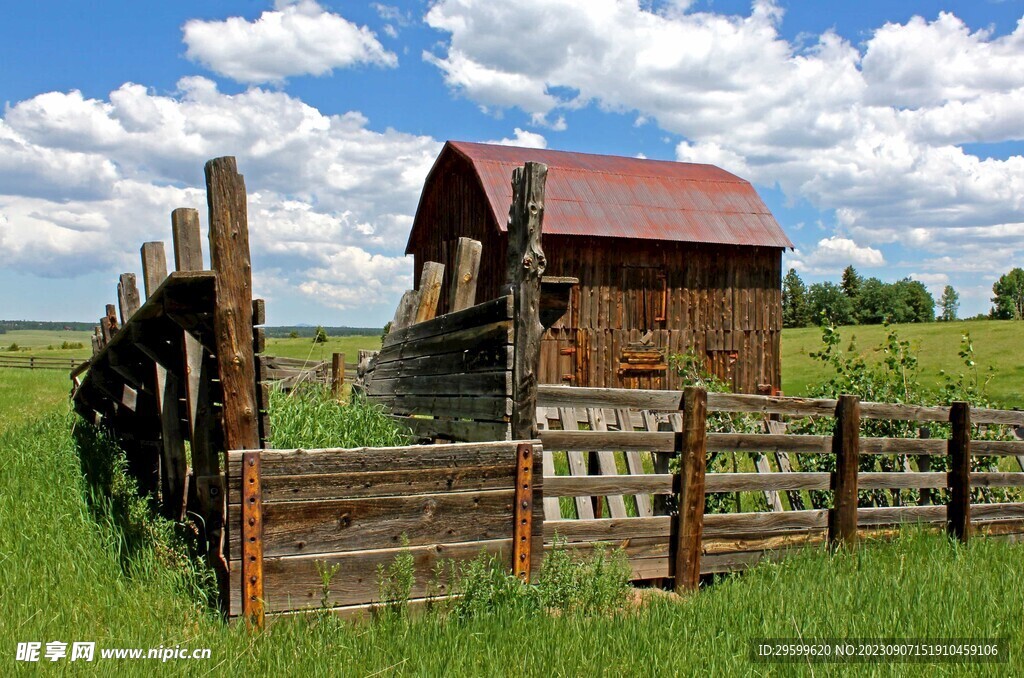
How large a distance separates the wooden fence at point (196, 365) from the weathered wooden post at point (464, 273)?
255cm

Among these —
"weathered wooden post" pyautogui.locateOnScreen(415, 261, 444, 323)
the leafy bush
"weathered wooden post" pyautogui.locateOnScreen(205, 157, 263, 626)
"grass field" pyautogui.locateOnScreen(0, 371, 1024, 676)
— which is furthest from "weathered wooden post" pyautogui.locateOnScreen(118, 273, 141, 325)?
"weathered wooden post" pyautogui.locateOnScreen(205, 157, 263, 626)

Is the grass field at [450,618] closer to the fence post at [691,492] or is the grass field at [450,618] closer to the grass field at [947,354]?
the fence post at [691,492]

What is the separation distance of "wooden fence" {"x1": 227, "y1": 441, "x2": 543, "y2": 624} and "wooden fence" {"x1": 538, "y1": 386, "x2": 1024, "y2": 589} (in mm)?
584

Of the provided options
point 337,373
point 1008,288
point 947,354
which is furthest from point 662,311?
point 1008,288

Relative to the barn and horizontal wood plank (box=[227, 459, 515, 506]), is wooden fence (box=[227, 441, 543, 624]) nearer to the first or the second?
horizontal wood plank (box=[227, 459, 515, 506])

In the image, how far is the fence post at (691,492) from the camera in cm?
641

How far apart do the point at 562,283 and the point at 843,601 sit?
2.90 meters

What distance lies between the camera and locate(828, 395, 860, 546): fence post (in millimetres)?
7352

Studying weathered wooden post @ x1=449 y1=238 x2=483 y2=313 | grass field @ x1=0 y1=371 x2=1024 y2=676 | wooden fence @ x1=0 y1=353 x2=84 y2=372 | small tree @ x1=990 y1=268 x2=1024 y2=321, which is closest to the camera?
grass field @ x1=0 y1=371 x2=1024 y2=676

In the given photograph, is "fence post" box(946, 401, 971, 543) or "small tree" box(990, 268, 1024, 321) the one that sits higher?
"small tree" box(990, 268, 1024, 321)

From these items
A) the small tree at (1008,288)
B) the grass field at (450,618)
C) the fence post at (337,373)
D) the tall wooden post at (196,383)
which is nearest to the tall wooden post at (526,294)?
the grass field at (450,618)

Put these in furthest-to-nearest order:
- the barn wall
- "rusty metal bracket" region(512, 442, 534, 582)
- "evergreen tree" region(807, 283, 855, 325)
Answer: "evergreen tree" region(807, 283, 855, 325) < the barn wall < "rusty metal bracket" region(512, 442, 534, 582)

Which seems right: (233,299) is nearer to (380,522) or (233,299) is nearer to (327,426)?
(380,522)

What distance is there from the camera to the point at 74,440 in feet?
26.0
